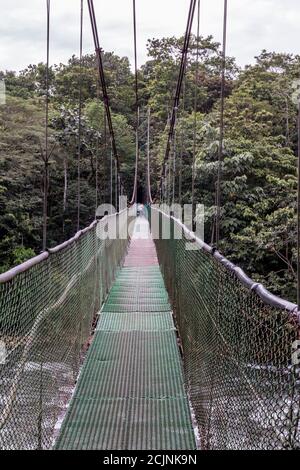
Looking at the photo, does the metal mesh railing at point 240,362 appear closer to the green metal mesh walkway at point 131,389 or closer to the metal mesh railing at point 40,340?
the green metal mesh walkway at point 131,389

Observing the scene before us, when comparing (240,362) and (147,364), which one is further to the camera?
(147,364)

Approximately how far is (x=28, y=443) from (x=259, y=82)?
38.7 ft

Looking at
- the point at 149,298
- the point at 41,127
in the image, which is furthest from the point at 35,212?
the point at 149,298

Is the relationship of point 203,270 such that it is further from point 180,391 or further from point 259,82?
point 259,82

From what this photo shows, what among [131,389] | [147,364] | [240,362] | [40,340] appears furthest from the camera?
[147,364]

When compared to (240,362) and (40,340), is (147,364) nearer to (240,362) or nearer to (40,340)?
(40,340)

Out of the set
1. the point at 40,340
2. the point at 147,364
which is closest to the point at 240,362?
the point at 40,340

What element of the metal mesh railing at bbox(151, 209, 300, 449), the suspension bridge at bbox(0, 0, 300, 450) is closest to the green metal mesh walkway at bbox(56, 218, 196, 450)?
the suspension bridge at bbox(0, 0, 300, 450)

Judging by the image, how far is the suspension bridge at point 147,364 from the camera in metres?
1.01

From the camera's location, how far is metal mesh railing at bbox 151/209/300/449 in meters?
0.85

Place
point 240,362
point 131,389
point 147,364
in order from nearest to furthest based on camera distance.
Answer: point 240,362
point 131,389
point 147,364

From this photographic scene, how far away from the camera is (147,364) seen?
2816 millimetres

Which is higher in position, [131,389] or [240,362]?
[240,362]

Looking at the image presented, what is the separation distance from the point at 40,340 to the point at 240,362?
2.20 feet
